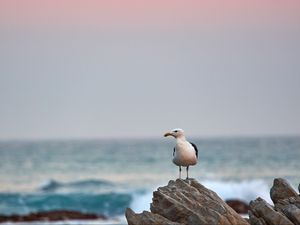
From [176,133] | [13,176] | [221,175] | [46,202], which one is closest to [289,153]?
[221,175]

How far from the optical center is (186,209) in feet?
61.1

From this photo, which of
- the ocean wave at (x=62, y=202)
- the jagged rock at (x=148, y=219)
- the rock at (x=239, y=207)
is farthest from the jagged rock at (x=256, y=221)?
the ocean wave at (x=62, y=202)

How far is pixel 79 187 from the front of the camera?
7056 cm

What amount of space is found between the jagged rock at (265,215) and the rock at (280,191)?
175cm

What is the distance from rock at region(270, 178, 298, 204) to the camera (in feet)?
68.7

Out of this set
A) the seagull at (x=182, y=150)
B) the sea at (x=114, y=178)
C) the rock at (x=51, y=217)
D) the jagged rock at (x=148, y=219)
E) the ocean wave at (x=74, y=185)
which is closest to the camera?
the jagged rock at (x=148, y=219)

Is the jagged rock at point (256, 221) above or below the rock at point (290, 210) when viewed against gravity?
below

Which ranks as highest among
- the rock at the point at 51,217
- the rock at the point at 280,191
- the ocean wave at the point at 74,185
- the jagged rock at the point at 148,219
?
the ocean wave at the point at 74,185

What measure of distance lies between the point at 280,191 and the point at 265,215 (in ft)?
7.75

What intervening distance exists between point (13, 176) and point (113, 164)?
16.4 m

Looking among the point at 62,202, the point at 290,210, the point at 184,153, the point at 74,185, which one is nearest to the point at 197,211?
the point at 184,153

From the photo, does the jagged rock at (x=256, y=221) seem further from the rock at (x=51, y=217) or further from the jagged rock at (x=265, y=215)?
the rock at (x=51, y=217)

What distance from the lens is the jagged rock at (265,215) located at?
18469 mm

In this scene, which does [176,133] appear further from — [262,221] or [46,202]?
[46,202]
